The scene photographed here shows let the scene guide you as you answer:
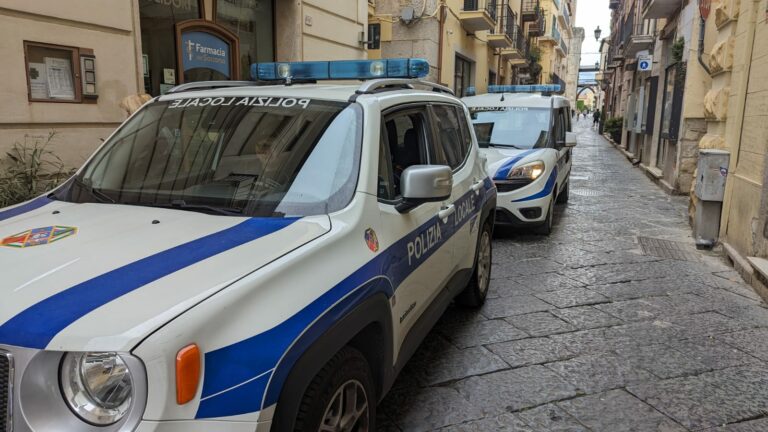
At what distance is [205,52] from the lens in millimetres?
7758

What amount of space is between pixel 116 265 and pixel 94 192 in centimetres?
113

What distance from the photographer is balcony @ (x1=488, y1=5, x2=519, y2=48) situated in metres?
20.6

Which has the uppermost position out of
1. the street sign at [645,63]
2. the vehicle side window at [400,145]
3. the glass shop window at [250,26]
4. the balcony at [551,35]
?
the balcony at [551,35]

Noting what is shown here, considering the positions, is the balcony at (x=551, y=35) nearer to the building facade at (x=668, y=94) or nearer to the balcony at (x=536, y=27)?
the balcony at (x=536, y=27)

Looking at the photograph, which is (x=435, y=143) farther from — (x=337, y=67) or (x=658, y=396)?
(x=658, y=396)

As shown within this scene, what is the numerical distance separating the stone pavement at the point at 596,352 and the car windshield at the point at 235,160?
1375 millimetres

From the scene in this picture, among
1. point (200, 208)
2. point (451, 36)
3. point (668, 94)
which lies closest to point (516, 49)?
point (451, 36)

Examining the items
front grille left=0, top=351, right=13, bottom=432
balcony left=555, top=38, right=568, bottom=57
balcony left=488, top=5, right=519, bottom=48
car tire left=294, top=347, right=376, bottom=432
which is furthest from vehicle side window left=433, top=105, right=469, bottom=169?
balcony left=555, top=38, right=568, bottom=57

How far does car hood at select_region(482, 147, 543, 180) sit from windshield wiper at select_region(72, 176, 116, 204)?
4899mm

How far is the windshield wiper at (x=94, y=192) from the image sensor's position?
2671 millimetres

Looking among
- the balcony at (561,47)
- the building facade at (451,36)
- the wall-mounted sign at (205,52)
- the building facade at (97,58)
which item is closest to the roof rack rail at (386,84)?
the building facade at (97,58)

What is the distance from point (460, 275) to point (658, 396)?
1.41 metres

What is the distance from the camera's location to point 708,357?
12.6 feet

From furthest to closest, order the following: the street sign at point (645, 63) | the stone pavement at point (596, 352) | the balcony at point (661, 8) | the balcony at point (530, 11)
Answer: the balcony at point (530, 11)
the street sign at point (645, 63)
the balcony at point (661, 8)
the stone pavement at point (596, 352)
